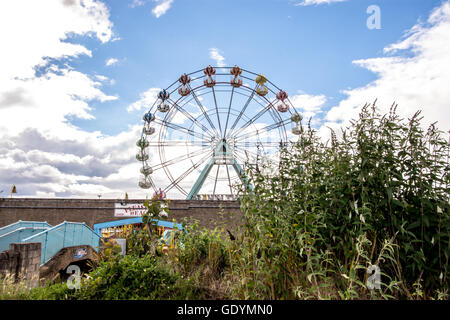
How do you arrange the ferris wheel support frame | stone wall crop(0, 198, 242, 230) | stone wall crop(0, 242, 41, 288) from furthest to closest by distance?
the ferris wheel support frame < stone wall crop(0, 198, 242, 230) < stone wall crop(0, 242, 41, 288)

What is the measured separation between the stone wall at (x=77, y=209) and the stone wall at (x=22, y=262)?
11972 millimetres

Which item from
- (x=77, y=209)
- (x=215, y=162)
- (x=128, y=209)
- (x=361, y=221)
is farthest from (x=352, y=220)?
(x=77, y=209)

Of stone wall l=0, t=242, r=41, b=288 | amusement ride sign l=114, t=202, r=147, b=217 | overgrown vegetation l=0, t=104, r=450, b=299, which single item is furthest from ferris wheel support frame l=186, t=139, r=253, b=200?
overgrown vegetation l=0, t=104, r=450, b=299

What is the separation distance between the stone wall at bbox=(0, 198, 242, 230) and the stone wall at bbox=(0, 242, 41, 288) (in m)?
12.0

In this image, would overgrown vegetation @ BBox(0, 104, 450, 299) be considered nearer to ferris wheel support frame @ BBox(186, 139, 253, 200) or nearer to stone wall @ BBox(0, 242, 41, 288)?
stone wall @ BBox(0, 242, 41, 288)

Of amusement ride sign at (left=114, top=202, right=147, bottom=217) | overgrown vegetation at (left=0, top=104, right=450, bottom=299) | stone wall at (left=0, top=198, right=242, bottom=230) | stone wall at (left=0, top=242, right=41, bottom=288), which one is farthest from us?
amusement ride sign at (left=114, top=202, right=147, bottom=217)

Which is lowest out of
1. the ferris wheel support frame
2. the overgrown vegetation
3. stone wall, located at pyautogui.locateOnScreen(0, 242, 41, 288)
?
stone wall, located at pyautogui.locateOnScreen(0, 242, 41, 288)

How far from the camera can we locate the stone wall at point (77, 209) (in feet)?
67.5

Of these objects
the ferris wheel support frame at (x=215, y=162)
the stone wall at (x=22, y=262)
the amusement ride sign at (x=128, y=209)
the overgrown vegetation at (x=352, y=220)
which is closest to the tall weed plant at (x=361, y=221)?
the overgrown vegetation at (x=352, y=220)

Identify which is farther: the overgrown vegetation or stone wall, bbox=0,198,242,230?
stone wall, bbox=0,198,242,230

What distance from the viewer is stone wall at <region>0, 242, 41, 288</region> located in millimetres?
7750

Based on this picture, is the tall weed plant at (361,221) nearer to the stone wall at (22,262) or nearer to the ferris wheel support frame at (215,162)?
the stone wall at (22,262)
